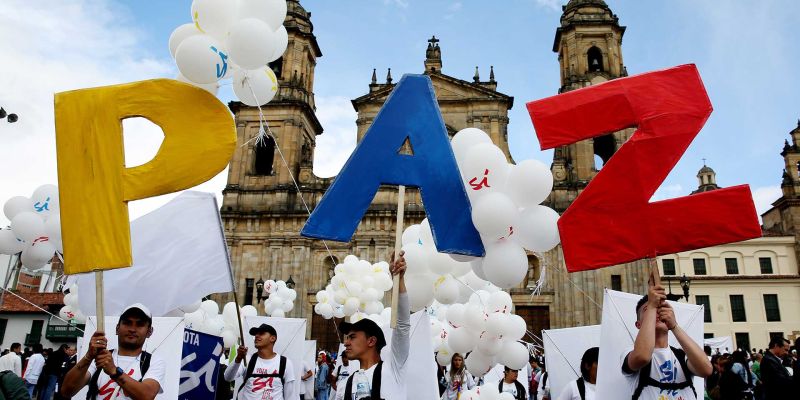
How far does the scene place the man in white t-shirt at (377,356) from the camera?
3562 mm

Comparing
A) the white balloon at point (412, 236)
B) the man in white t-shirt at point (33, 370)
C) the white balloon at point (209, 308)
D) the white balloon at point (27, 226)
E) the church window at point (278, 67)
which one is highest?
the church window at point (278, 67)

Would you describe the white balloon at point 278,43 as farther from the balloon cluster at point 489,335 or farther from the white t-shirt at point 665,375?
the white t-shirt at point 665,375

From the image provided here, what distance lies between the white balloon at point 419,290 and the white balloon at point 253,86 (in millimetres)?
2366

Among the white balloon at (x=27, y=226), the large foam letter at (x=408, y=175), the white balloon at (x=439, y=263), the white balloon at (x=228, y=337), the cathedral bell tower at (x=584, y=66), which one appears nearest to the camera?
the large foam letter at (x=408, y=175)

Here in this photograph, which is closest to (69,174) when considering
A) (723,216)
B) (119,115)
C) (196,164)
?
(119,115)

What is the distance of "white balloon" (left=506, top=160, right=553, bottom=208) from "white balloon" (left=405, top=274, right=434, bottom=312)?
147cm

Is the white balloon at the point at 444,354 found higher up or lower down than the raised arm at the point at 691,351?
lower down

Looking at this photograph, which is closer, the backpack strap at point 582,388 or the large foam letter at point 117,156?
the large foam letter at point 117,156

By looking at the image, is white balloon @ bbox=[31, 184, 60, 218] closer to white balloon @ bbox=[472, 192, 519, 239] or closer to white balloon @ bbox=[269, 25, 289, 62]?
white balloon @ bbox=[269, 25, 289, 62]

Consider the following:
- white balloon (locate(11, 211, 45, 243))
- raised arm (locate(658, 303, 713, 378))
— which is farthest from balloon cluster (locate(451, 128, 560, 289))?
white balloon (locate(11, 211, 45, 243))

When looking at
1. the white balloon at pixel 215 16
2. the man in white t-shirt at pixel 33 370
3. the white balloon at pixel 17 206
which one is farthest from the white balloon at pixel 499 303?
the man in white t-shirt at pixel 33 370

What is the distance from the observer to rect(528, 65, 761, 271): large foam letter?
12.0 ft

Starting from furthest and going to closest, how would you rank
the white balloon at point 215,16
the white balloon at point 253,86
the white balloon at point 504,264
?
1. the white balloon at point 253,86
2. the white balloon at point 215,16
3. the white balloon at point 504,264

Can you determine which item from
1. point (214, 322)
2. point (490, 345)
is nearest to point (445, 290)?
point (490, 345)
